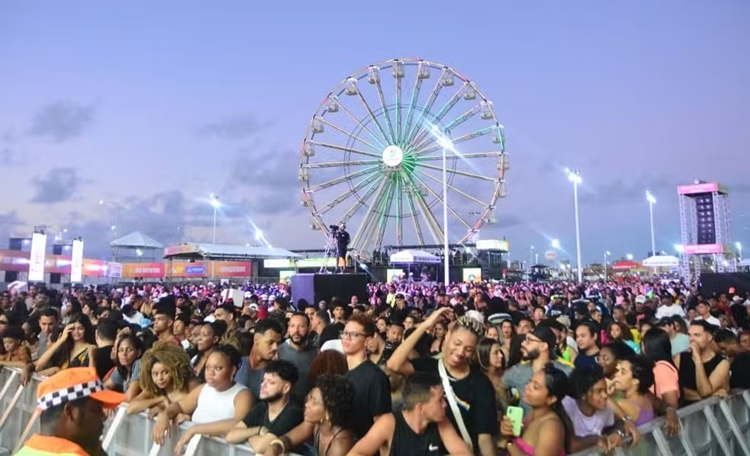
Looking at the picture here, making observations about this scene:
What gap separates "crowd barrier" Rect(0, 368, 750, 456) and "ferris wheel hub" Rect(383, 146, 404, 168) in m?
31.2

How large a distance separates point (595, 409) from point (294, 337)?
2.65 m

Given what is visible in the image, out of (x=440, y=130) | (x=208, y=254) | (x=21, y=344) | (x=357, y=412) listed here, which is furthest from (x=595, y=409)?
(x=208, y=254)

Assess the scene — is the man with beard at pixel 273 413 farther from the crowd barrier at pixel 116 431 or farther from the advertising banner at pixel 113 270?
the advertising banner at pixel 113 270

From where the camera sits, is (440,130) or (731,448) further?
(440,130)

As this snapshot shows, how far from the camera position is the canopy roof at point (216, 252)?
52.0 metres

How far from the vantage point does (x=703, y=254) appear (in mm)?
38344

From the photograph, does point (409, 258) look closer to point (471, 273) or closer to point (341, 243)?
point (471, 273)

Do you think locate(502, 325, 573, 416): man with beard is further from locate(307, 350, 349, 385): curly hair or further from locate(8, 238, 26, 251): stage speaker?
locate(8, 238, 26, 251): stage speaker

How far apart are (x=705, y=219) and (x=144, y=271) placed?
44674 mm

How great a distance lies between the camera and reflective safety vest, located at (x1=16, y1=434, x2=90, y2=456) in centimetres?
193

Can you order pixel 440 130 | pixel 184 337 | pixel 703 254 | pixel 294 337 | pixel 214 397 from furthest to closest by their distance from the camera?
pixel 703 254 → pixel 440 130 → pixel 184 337 → pixel 294 337 → pixel 214 397

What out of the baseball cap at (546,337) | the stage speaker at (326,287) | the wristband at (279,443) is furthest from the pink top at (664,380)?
the stage speaker at (326,287)

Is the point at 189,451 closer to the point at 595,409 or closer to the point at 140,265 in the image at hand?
the point at 595,409

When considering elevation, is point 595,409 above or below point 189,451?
above
